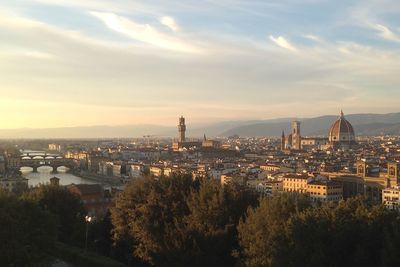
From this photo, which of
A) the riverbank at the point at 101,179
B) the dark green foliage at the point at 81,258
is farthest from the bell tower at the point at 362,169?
the dark green foliage at the point at 81,258

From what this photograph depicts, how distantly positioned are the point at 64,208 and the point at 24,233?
4.23 metres

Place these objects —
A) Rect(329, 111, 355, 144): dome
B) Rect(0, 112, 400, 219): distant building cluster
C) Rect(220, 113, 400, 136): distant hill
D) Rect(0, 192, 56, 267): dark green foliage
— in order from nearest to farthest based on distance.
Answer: Rect(0, 192, 56, 267): dark green foliage → Rect(0, 112, 400, 219): distant building cluster → Rect(329, 111, 355, 144): dome → Rect(220, 113, 400, 136): distant hill

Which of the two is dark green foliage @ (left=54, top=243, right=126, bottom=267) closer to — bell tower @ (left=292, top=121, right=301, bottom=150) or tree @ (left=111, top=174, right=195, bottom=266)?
tree @ (left=111, top=174, right=195, bottom=266)

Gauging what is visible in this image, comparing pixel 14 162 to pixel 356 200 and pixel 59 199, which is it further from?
pixel 356 200

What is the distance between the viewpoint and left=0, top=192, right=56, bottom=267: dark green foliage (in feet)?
26.2

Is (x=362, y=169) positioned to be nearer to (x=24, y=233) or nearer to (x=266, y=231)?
(x=266, y=231)

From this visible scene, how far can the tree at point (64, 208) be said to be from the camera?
12242 millimetres

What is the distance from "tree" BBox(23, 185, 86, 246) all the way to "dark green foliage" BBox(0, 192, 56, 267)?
242 centimetres

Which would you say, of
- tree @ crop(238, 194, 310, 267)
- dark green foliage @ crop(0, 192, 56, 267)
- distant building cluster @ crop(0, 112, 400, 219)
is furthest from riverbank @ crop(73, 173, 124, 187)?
tree @ crop(238, 194, 310, 267)

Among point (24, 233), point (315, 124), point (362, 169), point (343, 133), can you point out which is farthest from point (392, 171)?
point (315, 124)

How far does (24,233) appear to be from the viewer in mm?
8500

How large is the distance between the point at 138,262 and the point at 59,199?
269 cm

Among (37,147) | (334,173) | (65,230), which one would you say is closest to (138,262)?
(65,230)

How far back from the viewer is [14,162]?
156 feet
